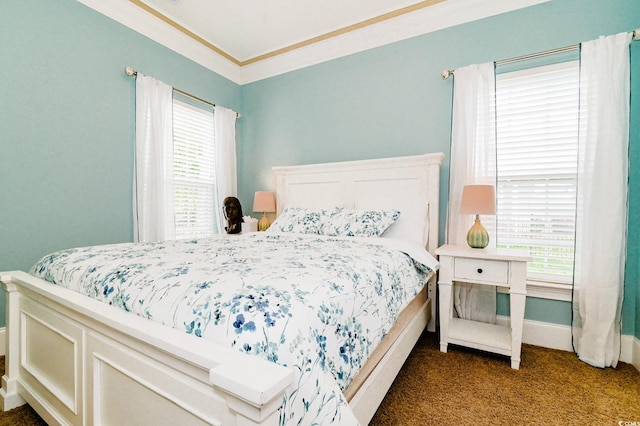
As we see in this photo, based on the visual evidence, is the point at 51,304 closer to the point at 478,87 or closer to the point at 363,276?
the point at 363,276

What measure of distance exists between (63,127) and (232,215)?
5.05 ft

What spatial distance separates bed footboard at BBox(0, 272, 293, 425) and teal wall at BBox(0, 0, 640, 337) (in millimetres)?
906

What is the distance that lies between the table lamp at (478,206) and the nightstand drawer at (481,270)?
21 centimetres

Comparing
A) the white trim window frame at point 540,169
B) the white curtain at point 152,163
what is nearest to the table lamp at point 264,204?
the white curtain at point 152,163

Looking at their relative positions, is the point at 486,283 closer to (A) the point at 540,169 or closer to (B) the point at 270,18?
(A) the point at 540,169

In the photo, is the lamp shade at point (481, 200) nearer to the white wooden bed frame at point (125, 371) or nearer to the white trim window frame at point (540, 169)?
the white trim window frame at point (540, 169)

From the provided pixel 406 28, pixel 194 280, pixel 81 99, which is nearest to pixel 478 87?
pixel 406 28

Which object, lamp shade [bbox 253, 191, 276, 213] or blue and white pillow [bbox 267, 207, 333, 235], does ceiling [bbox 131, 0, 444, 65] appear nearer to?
lamp shade [bbox 253, 191, 276, 213]

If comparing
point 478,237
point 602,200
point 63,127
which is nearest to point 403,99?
point 478,237

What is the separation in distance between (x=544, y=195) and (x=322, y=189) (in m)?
1.82

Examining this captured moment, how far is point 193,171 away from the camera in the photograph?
3.26 m

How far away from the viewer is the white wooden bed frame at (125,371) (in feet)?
2.05

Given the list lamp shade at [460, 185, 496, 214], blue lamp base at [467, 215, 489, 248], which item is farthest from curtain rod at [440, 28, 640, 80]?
blue lamp base at [467, 215, 489, 248]

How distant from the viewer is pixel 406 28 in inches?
110
